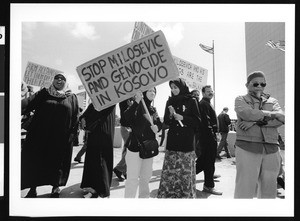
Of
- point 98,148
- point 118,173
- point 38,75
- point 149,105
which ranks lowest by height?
point 118,173

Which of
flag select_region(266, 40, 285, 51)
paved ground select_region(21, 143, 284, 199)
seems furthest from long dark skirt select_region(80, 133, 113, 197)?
flag select_region(266, 40, 285, 51)

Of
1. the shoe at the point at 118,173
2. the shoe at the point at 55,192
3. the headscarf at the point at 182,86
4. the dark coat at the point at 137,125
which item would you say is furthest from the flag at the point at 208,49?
the shoe at the point at 55,192

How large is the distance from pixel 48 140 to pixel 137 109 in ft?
4.13

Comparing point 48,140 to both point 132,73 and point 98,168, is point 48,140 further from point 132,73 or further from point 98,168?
point 132,73

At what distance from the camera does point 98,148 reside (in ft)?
11.2

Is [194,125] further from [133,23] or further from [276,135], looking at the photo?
[133,23]

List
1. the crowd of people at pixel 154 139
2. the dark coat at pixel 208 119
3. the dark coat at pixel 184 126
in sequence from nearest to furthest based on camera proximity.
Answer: the crowd of people at pixel 154 139
the dark coat at pixel 184 126
the dark coat at pixel 208 119

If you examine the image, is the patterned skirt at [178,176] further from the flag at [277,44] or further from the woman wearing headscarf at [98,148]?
the flag at [277,44]

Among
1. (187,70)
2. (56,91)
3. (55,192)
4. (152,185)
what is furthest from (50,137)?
(187,70)

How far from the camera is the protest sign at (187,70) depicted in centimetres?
347

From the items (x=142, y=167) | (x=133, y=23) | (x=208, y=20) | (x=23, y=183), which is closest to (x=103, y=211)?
(x=142, y=167)

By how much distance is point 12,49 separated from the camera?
11.7 feet

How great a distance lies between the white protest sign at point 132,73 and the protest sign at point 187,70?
6.2 inches
